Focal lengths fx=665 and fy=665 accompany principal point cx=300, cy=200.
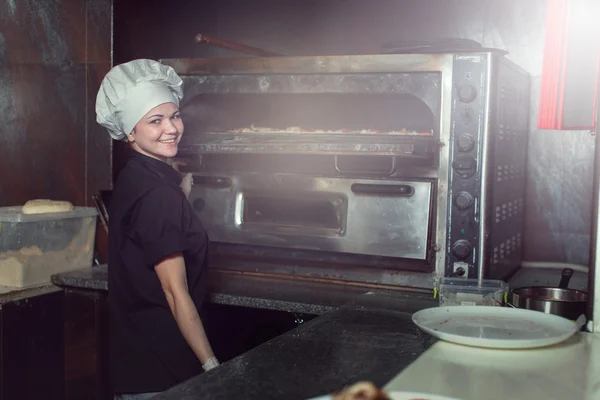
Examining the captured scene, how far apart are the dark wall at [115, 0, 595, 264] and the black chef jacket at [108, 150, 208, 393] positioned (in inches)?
43.3

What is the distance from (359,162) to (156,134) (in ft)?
2.17

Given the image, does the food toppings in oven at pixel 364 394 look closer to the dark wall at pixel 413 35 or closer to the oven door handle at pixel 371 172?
the oven door handle at pixel 371 172

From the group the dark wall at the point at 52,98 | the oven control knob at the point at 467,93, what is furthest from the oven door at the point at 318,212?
the dark wall at the point at 52,98

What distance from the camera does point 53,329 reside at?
235 cm

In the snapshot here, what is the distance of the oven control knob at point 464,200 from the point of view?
79.2 inches

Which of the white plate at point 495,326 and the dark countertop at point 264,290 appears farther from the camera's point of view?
the dark countertop at point 264,290

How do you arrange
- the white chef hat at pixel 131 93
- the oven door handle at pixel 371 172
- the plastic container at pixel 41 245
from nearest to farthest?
the white chef hat at pixel 131 93 < the oven door handle at pixel 371 172 < the plastic container at pixel 41 245

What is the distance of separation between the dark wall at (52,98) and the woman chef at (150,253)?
1.07m

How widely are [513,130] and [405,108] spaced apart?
41 cm

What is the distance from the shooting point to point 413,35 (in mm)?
2719

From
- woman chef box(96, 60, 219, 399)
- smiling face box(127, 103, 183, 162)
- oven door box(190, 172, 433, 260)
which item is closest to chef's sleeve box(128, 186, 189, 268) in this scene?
woman chef box(96, 60, 219, 399)

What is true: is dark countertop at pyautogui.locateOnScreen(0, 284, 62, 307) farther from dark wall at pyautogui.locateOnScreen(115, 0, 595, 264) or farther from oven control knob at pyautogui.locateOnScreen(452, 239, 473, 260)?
oven control knob at pyautogui.locateOnScreen(452, 239, 473, 260)

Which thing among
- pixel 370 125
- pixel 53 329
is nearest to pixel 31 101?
pixel 53 329

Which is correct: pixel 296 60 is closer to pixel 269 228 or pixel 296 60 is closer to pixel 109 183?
pixel 269 228
